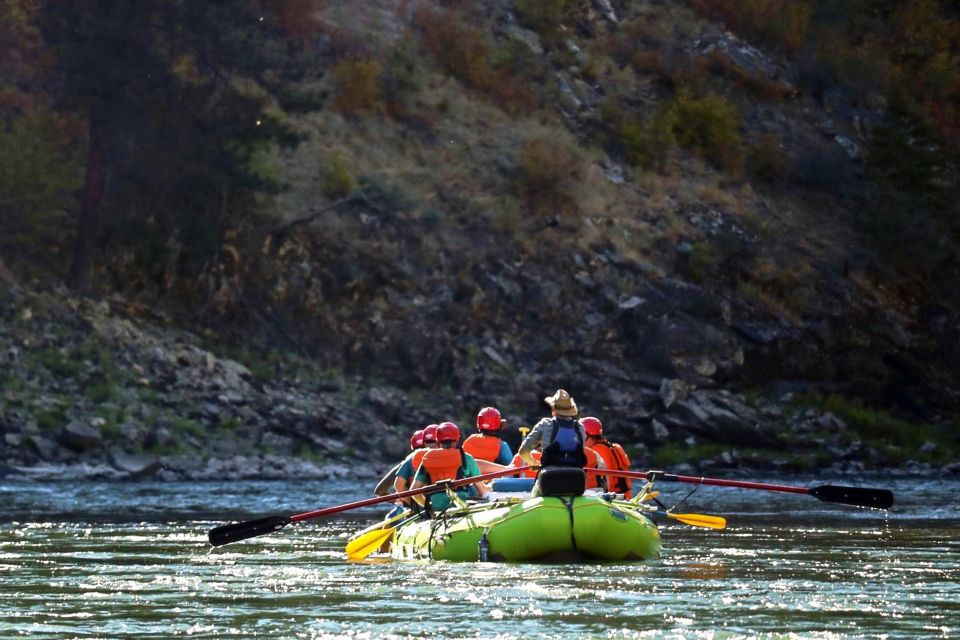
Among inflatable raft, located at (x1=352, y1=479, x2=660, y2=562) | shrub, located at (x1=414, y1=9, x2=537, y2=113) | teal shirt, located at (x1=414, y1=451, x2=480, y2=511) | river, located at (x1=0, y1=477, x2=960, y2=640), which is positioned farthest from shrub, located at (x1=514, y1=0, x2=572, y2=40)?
inflatable raft, located at (x1=352, y1=479, x2=660, y2=562)

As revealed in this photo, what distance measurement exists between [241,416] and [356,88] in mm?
13737

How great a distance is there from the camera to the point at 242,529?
56.7 feet

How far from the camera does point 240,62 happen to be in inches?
1511

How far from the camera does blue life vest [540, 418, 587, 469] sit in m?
16.1

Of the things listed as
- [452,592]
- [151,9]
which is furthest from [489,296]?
[452,592]

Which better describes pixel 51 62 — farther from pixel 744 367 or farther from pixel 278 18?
pixel 744 367

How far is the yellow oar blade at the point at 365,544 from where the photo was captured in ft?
59.0

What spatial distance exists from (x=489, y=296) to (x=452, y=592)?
27.6 metres

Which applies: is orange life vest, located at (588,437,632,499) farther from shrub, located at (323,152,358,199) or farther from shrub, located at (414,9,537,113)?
shrub, located at (414,9,537,113)

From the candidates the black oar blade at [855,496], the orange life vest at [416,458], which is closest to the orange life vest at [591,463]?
the orange life vest at [416,458]

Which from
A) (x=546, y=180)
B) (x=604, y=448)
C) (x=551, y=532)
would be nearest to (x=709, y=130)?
(x=546, y=180)

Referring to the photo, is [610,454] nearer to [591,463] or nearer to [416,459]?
[591,463]

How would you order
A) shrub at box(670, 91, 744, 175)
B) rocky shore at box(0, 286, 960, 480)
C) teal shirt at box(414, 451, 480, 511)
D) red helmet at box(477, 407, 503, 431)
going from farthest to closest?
shrub at box(670, 91, 744, 175), rocky shore at box(0, 286, 960, 480), red helmet at box(477, 407, 503, 431), teal shirt at box(414, 451, 480, 511)

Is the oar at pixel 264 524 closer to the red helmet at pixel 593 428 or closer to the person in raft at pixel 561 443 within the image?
the person in raft at pixel 561 443
